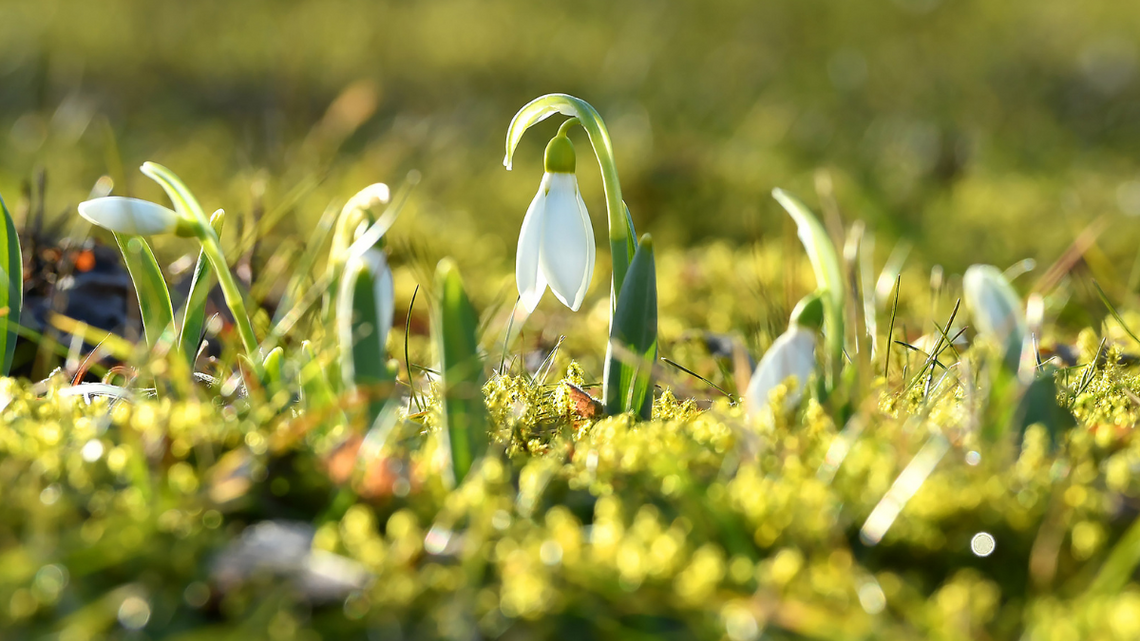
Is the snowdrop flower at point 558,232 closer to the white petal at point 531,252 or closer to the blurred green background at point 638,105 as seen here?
the white petal at point 531,252

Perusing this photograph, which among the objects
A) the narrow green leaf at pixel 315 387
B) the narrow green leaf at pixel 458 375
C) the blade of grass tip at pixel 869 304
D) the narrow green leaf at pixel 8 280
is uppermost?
the blade of grass tip at pixel 869 304

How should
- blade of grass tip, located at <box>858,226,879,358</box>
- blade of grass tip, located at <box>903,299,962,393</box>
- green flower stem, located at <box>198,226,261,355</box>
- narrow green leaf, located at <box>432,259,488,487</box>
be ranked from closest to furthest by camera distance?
narrow green leaf, located at <box>432,259,488,487</box>
green flower stem, located at <box>198,226,261,355</box>
blade of grass tip, located at <box>903,299,962,393</box>
blade of grass tip, located at <box>858,226,879,358</box>

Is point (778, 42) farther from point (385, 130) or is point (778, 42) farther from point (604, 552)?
point (604, 552)

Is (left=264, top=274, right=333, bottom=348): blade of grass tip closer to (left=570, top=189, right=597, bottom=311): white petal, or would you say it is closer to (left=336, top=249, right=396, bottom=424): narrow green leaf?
(left=336, top=249, right=396, bottom=424): narrow green leaf

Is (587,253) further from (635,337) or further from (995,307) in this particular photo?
(995,307)

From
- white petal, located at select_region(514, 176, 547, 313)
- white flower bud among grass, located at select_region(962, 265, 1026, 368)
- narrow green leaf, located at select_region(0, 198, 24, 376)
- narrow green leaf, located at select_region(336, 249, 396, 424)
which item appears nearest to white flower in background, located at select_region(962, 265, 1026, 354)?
white flower bud among grass, located at select_region(962, 265, 1026, 368)

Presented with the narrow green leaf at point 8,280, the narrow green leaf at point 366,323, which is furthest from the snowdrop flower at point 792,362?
the narrow green leaf at point 8,280
